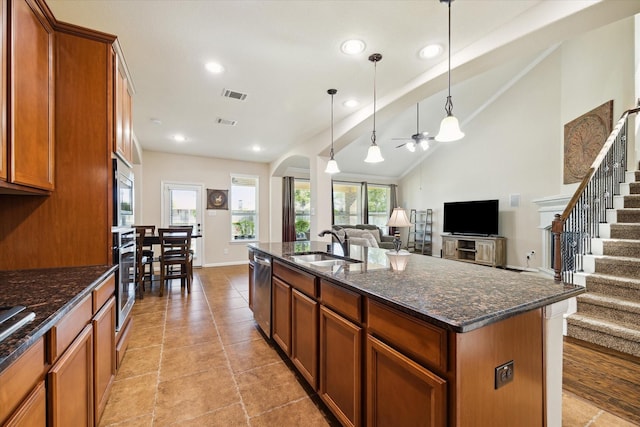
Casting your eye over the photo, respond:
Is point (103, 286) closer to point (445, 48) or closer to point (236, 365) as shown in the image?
point (236, 365)

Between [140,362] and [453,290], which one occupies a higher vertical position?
[453,290]

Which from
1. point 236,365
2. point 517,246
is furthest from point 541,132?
point 236,365

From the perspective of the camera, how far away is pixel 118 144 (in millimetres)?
2027

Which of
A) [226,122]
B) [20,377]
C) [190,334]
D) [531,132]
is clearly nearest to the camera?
[20,377]

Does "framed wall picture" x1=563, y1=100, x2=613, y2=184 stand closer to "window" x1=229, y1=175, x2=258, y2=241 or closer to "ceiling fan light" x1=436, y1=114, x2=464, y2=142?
"ceiling fan light" x1=436, y1=114, x2=464, y2=142

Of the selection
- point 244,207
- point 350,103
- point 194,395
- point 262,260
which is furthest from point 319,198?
point 194,395

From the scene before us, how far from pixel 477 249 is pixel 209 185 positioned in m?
6.62

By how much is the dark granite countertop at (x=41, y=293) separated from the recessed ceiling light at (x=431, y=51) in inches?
120

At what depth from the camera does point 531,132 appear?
5.67 meters

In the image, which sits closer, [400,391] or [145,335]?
[400,391]

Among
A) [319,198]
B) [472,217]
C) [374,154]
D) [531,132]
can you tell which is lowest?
[472,217]

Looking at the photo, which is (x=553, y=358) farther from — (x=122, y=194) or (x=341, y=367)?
(x=122, y=194)

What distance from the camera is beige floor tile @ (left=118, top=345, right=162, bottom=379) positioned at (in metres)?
2.16

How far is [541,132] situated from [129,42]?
6.88 meters
